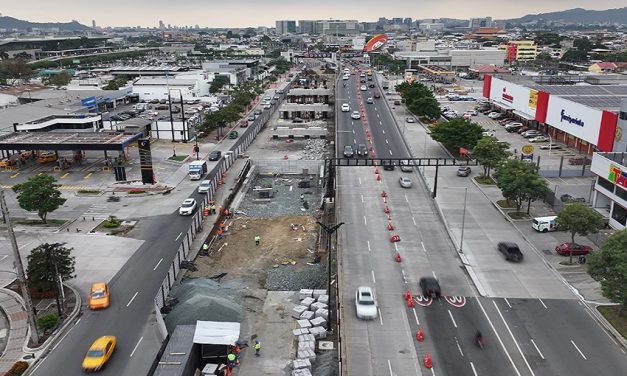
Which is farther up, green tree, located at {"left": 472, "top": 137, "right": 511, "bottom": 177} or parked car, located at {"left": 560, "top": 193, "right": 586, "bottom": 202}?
green tree, located at {"left": 472, "top": 137, "right": 511, "bottom": 177}

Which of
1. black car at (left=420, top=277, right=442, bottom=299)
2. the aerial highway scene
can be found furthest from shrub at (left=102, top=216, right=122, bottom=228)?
black car at (left=420, top=277, right=442, bottom=299)

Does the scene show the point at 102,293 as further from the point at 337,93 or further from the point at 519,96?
the point at 337,93

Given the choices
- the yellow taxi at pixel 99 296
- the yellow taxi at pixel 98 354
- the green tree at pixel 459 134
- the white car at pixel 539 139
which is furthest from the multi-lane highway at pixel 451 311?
the white car at pixel 539 139

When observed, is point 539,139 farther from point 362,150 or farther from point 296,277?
point 296,277

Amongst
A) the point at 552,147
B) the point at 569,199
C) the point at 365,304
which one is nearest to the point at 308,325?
the point at 365,304

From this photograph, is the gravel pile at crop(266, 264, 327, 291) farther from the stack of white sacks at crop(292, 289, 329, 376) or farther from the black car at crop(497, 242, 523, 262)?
the black car at crop(497, 242, 523, 262)

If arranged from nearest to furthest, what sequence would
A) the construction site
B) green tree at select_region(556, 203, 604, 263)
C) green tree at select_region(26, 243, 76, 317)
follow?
the construction site, green tree at select_region(26, 243, 76, 317), green tree at select_region(556, 203, 604, 263)

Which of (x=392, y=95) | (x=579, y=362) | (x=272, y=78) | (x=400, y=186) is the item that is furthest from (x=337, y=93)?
(x=579, y=362)
